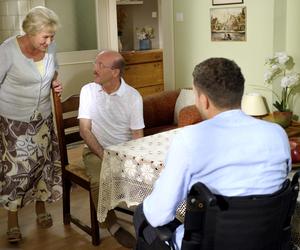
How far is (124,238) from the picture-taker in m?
2.71

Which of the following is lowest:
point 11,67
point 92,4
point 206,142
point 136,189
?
point 136,189

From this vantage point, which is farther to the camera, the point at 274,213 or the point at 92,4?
the point at 92,4

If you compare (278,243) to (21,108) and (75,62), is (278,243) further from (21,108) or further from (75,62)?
(75,62)

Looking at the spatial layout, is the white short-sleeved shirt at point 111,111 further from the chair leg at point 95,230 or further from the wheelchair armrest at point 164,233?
the wheelchair armrest at point 164,233

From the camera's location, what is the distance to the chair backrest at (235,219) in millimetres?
1332

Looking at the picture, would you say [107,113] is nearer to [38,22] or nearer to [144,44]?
[38,22]

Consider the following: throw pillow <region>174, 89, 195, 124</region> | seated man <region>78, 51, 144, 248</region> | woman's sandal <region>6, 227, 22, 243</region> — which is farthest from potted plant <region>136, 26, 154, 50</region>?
woman's sandal <region>6, 227, 22, 243</region>

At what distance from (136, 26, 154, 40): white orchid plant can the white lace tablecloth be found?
4.47 m

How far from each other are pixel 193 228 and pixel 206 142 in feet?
0.88

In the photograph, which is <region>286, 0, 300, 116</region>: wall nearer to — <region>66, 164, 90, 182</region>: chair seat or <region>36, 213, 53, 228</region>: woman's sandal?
<region>66, 164, 90, 182</region>: chair seat

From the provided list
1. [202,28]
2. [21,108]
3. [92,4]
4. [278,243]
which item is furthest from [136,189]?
[92,4]

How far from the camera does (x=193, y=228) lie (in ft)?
4.61

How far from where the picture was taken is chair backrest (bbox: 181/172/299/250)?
1.33m

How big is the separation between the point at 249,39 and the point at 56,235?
7.97ft
